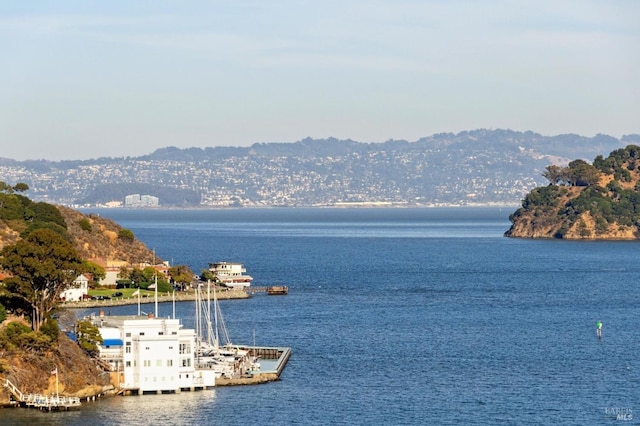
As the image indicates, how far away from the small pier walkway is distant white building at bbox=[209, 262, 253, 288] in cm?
7305

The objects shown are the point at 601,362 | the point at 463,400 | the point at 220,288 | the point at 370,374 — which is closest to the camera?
the point at 463,400

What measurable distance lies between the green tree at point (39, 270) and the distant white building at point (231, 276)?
207ft

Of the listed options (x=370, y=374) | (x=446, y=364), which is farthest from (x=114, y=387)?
(x=446, y=364)

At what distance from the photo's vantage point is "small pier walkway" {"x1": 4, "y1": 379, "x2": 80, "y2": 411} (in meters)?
68.1

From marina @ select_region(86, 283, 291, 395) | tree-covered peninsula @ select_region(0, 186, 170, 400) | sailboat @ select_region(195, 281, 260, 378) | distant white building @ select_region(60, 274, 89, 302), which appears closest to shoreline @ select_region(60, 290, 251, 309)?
distant white building @ select_region(60, 274, 89, 302)

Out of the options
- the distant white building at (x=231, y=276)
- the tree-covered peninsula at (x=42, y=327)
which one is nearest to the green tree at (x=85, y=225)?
the distant white building at (x=231, y=276)

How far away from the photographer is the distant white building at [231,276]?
470 feet

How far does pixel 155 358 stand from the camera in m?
72.2

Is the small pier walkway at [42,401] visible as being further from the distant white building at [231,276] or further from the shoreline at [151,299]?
the distant white building at [231,276]

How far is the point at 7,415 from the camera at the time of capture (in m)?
66.4

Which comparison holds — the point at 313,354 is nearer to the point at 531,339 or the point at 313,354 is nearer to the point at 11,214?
the point at 531,339

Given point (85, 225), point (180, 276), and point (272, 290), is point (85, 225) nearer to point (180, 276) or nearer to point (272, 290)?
point (180, 276)

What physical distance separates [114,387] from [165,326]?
179 inches

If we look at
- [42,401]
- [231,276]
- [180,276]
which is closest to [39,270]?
[42,401]
